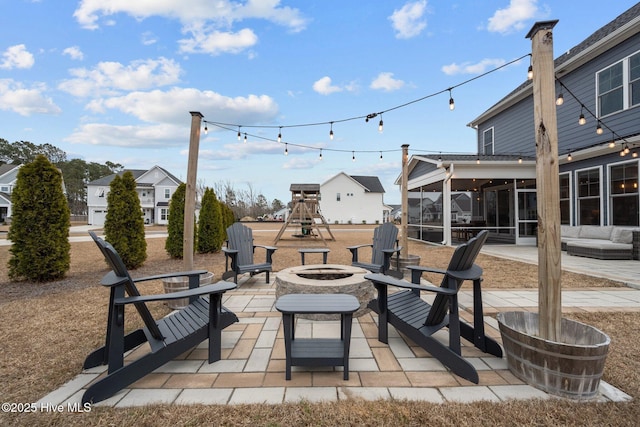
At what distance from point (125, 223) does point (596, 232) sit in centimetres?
1289

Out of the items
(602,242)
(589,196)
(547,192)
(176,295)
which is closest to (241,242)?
(176,295)

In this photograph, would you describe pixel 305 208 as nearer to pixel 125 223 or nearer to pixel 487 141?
pixel 125 223

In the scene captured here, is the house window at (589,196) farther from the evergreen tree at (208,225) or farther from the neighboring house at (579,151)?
the evergreen tree at (208,225)

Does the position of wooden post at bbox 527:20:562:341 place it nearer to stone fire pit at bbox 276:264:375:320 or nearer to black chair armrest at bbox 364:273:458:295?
black chair armrest at bbox 364:273:458:295

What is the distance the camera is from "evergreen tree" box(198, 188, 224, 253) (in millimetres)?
9484

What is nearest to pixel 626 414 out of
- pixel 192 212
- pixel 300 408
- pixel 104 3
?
pixel 300 408

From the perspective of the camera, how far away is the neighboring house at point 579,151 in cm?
804

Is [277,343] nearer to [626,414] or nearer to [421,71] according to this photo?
[626,414]

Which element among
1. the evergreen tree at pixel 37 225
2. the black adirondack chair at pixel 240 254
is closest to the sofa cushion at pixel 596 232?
the black adirondack chair at pixel 240 254

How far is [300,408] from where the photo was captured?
1726 mm

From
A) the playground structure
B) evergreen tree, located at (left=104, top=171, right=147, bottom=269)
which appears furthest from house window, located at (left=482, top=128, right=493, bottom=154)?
evergreen tree, located at (left=104, top=171, right=147, bottom=269)

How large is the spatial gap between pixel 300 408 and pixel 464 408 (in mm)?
980

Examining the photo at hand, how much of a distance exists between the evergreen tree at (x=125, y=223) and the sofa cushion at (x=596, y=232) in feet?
41.3

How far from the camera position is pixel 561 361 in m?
1.83
